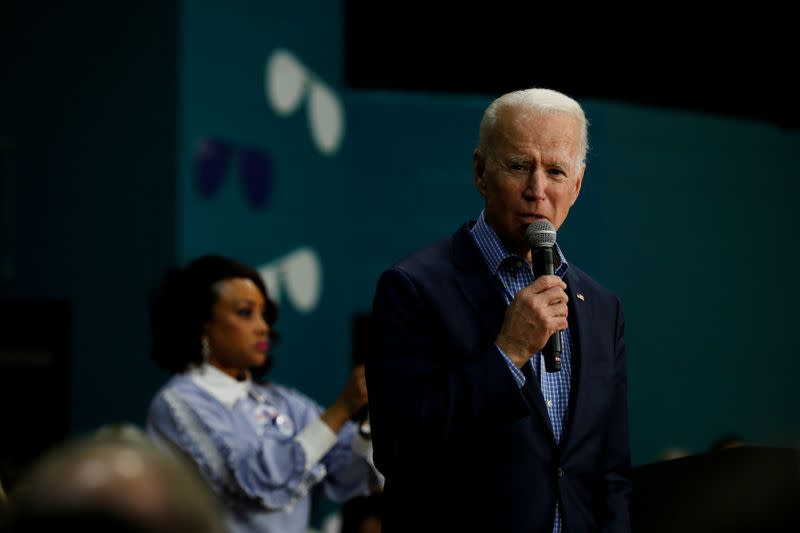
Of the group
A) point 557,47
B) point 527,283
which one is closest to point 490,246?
point 527,283

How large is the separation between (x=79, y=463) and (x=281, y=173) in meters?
4.68

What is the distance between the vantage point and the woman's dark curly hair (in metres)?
3.17

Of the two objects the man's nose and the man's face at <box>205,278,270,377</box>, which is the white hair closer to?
the man's nose

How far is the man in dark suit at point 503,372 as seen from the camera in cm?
157

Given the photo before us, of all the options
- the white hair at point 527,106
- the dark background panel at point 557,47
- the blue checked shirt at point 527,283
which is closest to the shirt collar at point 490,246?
the blue checked shirt at point 527,283

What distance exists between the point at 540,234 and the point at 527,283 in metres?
0.14

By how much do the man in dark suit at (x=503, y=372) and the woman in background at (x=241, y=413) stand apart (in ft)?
4.02

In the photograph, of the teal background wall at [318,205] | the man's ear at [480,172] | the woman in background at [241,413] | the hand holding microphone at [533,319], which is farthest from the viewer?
the teal background wall at [318,205]

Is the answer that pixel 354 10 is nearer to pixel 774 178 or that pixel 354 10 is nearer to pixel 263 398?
pixel 774 178

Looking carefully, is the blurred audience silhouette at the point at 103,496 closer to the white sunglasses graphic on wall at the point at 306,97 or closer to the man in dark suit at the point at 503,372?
the man in dark suit at the point at 503,372

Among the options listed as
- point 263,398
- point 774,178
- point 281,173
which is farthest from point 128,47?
point 774,178

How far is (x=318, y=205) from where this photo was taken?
18.3 ft

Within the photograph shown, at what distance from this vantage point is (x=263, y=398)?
3.17 metres

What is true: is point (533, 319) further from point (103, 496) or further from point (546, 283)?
point (103, 496)
